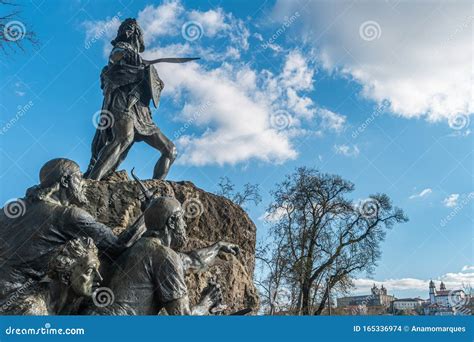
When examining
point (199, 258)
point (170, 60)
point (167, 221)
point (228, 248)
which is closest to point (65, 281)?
point (167, 221)

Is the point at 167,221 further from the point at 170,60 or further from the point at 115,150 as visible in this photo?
the point at 170,60

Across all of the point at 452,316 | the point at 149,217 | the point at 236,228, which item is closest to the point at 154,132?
the point at 236,228

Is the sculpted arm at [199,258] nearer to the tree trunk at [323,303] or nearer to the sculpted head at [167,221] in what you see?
the sculpted head at [167,221]

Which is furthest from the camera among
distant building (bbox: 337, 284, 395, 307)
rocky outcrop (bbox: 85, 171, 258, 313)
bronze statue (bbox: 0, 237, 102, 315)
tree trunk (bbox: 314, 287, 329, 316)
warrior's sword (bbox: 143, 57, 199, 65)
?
distant building (bbox: 337, 284, 395, 307)

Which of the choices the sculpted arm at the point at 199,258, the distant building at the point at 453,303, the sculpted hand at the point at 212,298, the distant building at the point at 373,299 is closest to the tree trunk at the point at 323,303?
the distant building at the point at 373,299

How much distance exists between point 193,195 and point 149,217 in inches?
78.1

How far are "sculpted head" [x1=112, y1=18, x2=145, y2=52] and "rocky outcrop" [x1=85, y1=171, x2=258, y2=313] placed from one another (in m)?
2.46

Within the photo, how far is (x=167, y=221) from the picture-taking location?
449cm

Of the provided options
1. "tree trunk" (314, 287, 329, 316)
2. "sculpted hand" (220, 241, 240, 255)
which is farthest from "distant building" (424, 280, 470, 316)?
"tree trunk" (314, 287, 329, 316)

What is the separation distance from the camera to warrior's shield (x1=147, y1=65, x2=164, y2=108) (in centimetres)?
745

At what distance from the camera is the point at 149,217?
14.9ft

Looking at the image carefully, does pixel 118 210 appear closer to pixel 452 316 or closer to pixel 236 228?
pixel 236 228

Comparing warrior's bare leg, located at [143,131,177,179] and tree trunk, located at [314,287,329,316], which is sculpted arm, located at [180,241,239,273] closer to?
warrior's bare leg, located at [143,131,177,179]

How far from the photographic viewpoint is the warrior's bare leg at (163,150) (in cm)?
743
